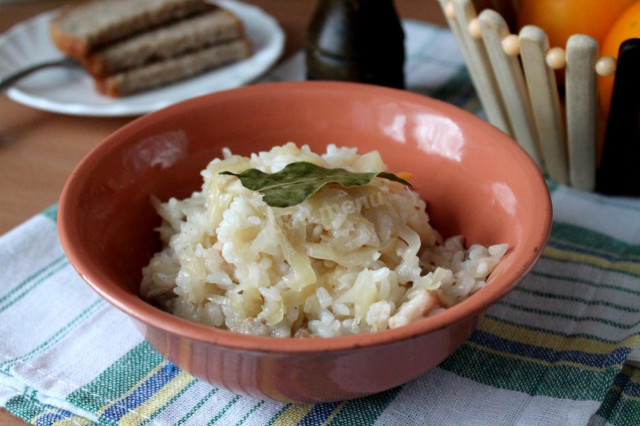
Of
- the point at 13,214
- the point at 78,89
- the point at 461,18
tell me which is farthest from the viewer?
the point at 78,89

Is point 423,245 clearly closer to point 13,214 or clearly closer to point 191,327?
point 191,327

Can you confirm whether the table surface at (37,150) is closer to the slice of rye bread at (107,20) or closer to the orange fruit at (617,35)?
the slice of rye bread at (107,20)

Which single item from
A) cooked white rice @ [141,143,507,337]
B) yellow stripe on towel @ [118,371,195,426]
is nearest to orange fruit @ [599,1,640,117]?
cooked white rice @ [141,143,507,337]

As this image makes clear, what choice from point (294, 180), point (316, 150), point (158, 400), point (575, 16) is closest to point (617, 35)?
point (575, 16)

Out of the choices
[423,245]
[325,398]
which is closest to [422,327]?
[325,398]

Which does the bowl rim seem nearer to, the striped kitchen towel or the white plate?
the striped kitchen towel

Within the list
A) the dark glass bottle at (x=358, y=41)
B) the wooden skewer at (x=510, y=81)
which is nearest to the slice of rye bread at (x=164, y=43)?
the dark glass bottle at (x=358, y=41)
